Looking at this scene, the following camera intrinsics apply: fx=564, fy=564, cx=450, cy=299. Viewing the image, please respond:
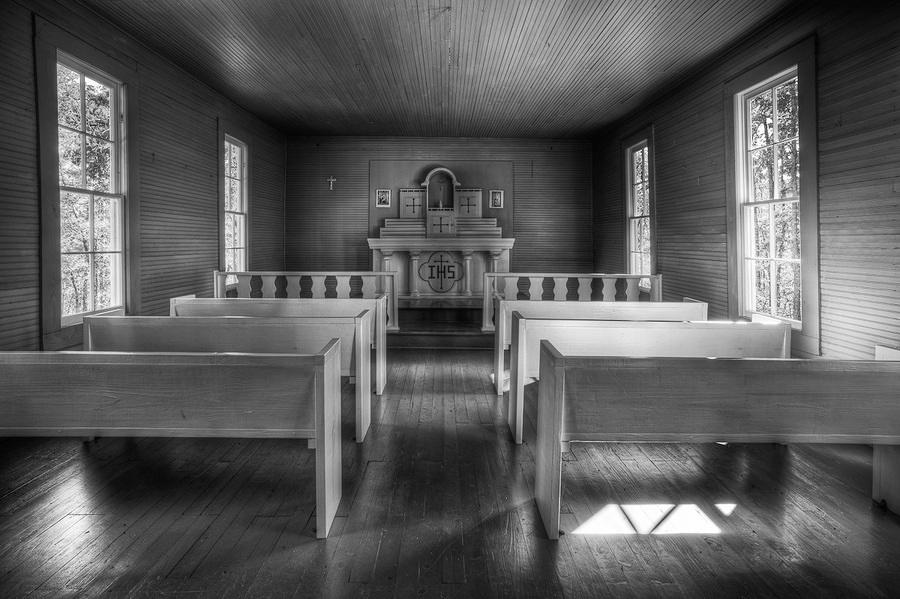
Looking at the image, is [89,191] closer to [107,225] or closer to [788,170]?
[107,225]

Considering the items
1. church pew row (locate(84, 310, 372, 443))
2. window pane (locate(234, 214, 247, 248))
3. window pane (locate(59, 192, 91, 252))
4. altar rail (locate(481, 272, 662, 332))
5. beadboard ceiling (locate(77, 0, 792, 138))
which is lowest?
church pew row (locate(84, 310, 372, 443))

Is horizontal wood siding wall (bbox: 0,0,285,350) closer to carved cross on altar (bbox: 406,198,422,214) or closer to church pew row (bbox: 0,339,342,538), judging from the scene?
church pew row (bbox: 0,339,342,538)

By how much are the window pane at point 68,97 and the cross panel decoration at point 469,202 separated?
21.0 feet

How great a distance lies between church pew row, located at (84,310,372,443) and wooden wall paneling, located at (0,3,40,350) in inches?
33.8

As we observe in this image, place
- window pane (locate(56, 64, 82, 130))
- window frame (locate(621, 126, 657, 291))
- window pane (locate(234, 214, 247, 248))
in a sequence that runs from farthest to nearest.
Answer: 1. window pane (locate(234, 214, 247, 248))
2. window frame (locate(621, 126, 657, 291))
3. window pane (locate(56, 64, 82, 130))

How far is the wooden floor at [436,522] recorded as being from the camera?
80.6 inches

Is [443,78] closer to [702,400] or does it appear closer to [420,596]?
[702,400]

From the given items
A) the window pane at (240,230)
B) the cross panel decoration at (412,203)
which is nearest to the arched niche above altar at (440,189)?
the cross panel decoration at (412,203)

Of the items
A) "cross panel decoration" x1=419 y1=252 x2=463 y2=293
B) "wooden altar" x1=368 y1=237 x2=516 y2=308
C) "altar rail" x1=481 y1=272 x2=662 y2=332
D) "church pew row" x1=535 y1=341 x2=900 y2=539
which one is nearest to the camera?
"church pew row" x1=535 y1=341 x2=900 y2=539

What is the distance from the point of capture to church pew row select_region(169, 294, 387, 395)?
4.70 metres

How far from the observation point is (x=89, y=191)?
4824mm

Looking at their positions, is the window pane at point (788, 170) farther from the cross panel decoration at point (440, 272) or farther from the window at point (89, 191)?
the window at point (89, 191)

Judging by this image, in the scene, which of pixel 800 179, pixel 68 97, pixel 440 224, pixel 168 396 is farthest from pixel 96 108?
pixel 800 179

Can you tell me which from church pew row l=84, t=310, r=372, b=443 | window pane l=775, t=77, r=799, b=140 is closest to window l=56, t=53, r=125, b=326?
church pew row l=84, t=310, r=372, b=443
